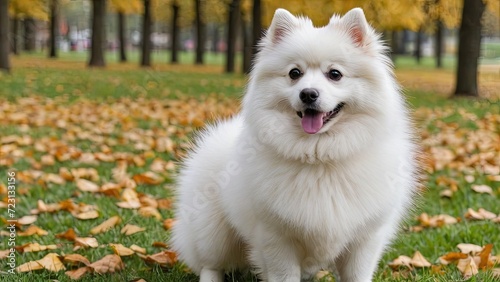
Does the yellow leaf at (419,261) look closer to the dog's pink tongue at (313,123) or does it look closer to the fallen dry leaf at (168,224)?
the dog's pink tongue at (313,123)

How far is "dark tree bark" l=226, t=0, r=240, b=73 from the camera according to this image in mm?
19000

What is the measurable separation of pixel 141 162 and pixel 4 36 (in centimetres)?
917

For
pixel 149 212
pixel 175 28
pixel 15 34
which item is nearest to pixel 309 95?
pixel 149 212

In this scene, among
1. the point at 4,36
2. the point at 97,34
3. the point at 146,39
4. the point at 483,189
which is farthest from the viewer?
the point at 146,39

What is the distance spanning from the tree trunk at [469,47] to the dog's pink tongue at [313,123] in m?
10.2

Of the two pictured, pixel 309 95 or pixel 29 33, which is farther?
pixel 29 33

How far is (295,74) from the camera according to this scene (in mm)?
2434

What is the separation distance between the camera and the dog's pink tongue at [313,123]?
235cm

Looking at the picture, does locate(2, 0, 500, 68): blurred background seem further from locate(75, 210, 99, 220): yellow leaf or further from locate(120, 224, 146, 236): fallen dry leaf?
locate(75, 210, 99, 220): yellow leaf

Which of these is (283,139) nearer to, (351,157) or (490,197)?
(351,157)

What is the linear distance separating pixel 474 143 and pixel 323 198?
474 cm

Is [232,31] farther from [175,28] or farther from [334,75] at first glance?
[334,75]

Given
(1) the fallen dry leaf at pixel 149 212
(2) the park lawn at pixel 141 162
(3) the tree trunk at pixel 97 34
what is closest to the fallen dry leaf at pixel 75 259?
(2) the park lawn at pixel 141 162

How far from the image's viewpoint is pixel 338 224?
2.41m
